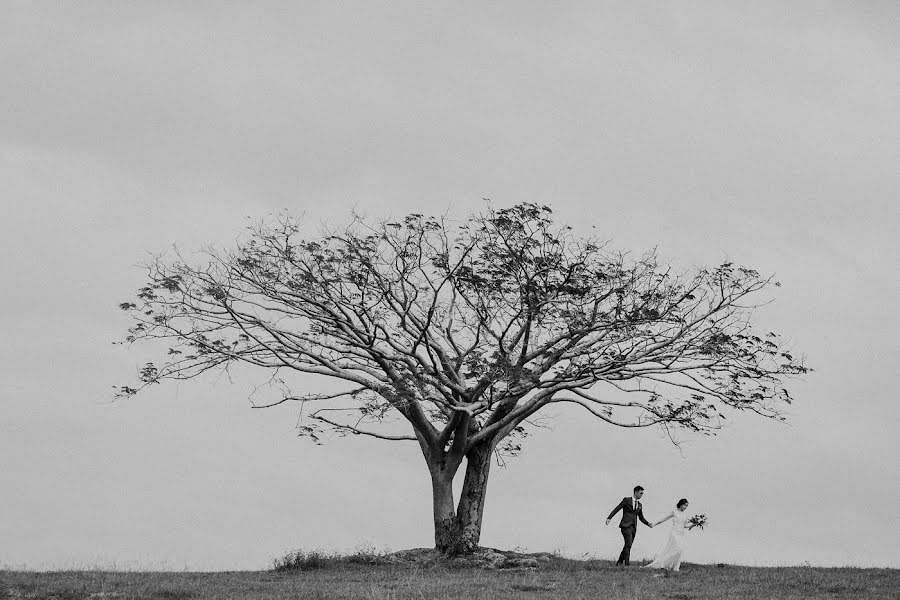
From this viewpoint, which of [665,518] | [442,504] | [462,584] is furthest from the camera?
[442,504]

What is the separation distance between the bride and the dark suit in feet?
4.45

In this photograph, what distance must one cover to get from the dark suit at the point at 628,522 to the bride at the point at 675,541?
4.45 feet

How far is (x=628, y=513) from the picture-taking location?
24.4m

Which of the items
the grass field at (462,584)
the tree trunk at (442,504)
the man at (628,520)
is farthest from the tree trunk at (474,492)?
the man at (628,520)

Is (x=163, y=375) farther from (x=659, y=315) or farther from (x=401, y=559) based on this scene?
(x=659, y=315)

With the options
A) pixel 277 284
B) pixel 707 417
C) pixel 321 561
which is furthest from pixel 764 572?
pixel 277 284

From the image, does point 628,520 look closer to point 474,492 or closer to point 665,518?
point 665,518

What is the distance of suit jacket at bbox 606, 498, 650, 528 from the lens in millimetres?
24312

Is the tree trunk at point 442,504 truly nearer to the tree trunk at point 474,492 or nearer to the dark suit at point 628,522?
the tree trunk at point 474,492

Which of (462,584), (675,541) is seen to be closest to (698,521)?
(675,541)

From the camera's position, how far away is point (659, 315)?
24906 millimetres

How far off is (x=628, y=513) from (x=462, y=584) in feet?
21.3

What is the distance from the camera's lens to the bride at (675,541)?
74.7 ft

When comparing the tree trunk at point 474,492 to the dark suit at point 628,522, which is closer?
the dark suit at point 628,522
